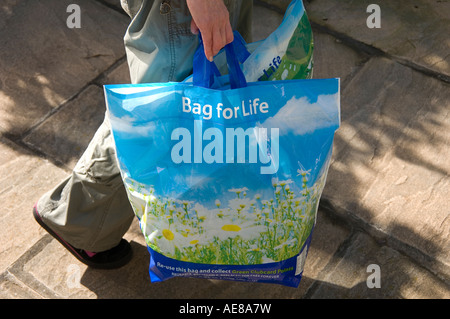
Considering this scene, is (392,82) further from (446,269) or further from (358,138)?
(446,269)

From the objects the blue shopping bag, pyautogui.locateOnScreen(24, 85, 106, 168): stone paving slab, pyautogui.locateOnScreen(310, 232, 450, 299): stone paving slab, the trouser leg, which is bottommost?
pyautogui.locateOnScreen(310, 232, 450, 299): stone paving slab

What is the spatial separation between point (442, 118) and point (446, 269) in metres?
0.92

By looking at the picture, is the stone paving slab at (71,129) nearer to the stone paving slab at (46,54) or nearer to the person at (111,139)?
the stone paving slab at (46,54)

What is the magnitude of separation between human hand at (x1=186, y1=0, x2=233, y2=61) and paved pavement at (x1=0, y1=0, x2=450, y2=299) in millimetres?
1137

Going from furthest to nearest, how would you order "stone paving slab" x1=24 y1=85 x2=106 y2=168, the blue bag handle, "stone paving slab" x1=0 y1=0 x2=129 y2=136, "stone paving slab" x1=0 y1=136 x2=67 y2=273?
"stone paving slab" x1=0 y1=0 x2=129 y2=136, "stone paving slab" x1=24 y1=85 x2=106 y2=168, "stone paving slab" x1=0 y1=136 x2=67 y2=273, the blue bag handle

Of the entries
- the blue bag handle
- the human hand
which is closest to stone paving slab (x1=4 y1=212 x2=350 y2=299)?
the blue bag handle

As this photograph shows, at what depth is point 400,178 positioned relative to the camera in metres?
2.83

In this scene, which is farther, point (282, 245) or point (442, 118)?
point (442, 118)

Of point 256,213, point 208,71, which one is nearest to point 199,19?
point 208,71

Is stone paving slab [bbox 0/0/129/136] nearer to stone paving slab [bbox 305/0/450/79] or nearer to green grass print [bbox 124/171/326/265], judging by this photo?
stone paving slab [bbox 305/0/450/79]

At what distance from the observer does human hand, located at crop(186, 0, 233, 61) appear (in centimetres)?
168

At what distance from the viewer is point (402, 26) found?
3656 mm

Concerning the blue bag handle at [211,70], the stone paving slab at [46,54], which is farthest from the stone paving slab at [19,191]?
the blue bag handle at [211,70]

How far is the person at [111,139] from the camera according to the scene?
1.74m
